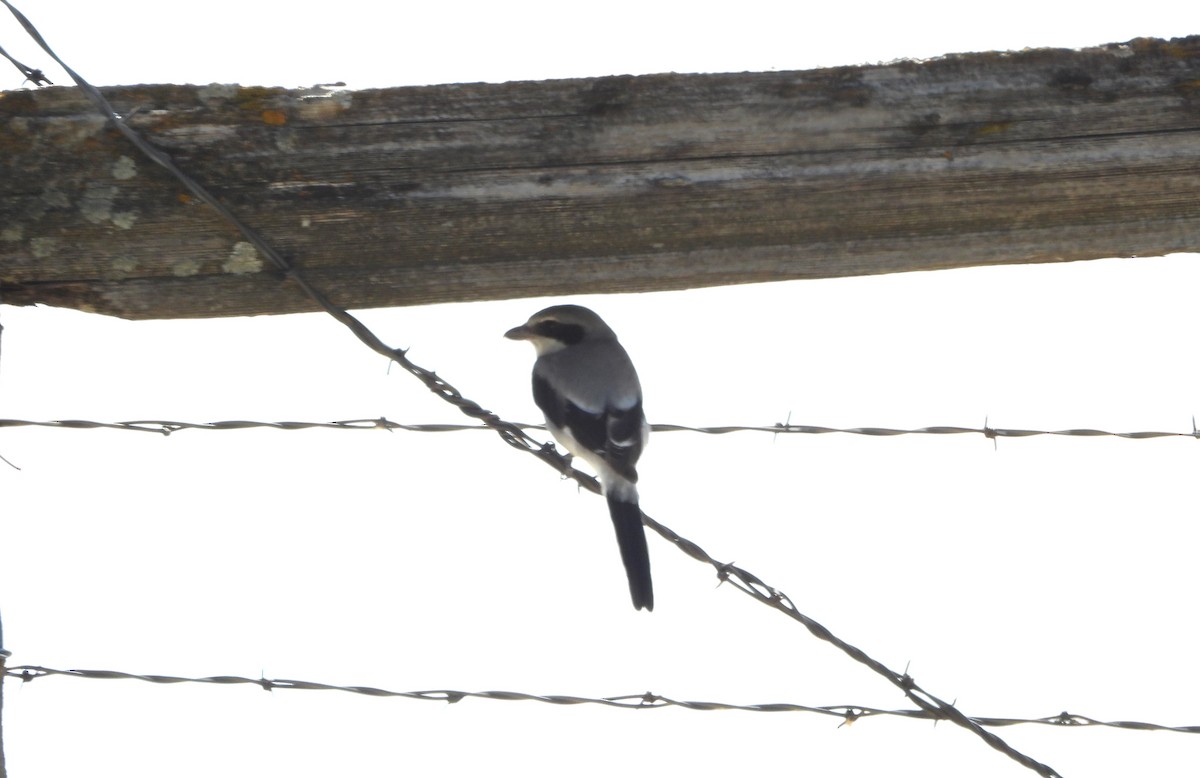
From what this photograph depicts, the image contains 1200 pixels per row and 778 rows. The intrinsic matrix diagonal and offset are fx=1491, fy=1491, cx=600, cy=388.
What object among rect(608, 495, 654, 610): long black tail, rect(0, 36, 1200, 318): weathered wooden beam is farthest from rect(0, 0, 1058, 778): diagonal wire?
rect(608, 495, 654, 610): long black tail

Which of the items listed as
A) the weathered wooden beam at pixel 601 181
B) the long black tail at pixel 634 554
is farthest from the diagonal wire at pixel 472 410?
the long black tail at pixel 634 554

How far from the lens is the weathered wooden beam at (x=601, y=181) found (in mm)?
3215

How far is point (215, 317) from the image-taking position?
3324 millimetres

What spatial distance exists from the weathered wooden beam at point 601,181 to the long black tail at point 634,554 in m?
1.09

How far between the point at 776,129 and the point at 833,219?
0.77ft

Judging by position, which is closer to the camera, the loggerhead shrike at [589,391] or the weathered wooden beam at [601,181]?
the weathered wooden beam at [601,181]

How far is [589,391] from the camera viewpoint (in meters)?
4.95

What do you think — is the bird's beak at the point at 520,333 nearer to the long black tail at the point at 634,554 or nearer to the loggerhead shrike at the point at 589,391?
the loggerhead shrike at the point at 589,391

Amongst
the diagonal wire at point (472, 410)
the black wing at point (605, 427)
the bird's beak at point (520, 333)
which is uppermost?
the bird's beak at point (520, 333)

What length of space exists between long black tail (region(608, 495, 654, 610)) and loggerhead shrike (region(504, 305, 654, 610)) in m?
0.17

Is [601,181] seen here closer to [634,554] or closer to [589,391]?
[634,554]

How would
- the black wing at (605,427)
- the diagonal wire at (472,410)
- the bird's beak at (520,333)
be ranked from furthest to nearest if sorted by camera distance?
the bird's beak at (520,333), the black wing at (605,427), the diagonal wire at (472,410)

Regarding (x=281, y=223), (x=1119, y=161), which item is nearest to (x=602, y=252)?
(x=281, y=223)

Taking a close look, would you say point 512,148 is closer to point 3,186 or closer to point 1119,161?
point 3,186
